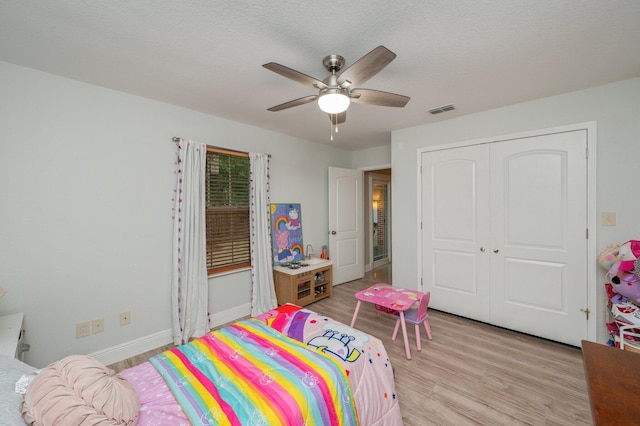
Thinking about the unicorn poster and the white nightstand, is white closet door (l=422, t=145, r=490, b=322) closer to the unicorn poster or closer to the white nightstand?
the unicorn poster

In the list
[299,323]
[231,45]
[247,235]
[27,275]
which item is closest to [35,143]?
[27,275]

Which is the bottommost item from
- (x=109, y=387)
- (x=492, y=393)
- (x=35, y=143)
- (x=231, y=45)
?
(x=492, y=393)

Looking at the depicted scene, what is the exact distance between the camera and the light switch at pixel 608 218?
2.39 metres

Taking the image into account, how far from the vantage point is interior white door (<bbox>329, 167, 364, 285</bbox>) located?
4.52 meters

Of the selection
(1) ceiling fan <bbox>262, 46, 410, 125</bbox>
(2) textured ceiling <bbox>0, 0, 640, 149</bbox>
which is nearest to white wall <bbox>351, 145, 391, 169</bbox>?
(2) textured ceiling <bbox>0, 0, 640, 149</bbox>

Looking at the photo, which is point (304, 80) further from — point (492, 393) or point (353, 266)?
point (353, 266)

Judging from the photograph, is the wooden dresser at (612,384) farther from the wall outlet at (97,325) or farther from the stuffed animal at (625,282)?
the wall outlet at (97,325)

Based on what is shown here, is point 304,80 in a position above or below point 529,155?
above

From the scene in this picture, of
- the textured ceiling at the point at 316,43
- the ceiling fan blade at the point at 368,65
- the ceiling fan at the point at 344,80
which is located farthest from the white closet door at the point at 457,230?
the ceiling fan blade at the point at 368,65

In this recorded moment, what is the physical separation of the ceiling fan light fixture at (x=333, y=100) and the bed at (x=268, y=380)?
1521 mm

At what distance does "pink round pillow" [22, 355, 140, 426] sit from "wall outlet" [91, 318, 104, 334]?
1.66m

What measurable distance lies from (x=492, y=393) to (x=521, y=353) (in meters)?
0.82

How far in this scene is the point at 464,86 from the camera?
2398 mm

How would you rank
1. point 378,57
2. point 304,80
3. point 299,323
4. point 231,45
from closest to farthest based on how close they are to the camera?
1. point 378,57
2. point 304,80
3. point 231,45
4. point 299,323
